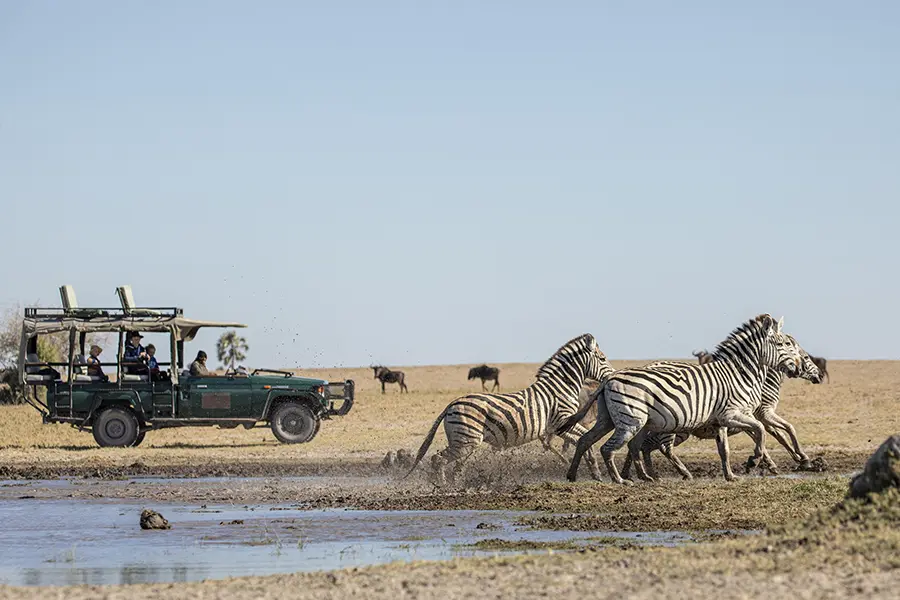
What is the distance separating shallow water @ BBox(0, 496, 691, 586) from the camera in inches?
416

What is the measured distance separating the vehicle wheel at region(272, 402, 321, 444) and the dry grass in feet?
0.86

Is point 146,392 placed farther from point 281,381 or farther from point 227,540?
point 227,540

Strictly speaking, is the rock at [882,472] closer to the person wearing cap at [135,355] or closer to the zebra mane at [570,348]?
the zebra mane at [570,348]

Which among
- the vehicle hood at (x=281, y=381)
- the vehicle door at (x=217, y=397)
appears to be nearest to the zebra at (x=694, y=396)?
the vehicle hood at (x=281, y=381)

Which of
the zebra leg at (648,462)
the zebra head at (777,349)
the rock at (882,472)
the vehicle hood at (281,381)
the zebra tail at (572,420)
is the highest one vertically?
the zebra head at (777,349)

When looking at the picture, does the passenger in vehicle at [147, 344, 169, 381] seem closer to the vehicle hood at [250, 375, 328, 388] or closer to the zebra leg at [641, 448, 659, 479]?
the vehicle hood at [250, 375, 328, 388]

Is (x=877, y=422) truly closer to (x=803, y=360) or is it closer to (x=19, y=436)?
(x=803, y=360)

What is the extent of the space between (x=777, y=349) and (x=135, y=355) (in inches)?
492

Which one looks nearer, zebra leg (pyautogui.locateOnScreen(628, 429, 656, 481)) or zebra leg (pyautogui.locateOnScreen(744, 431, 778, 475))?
zebra leg (pyautogui.locateOnScreen(628, 429, 656, 481))

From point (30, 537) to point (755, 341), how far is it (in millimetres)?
9282

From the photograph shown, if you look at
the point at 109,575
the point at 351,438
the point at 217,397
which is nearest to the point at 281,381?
the point at 217,397

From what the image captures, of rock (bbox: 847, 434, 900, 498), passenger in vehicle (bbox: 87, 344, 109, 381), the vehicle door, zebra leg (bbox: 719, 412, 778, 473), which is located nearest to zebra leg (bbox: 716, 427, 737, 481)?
zebra leg (bbox: 719, 412, 778, 473)

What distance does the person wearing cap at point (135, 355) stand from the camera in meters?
25.4

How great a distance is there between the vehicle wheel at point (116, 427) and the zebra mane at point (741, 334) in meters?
12.0
